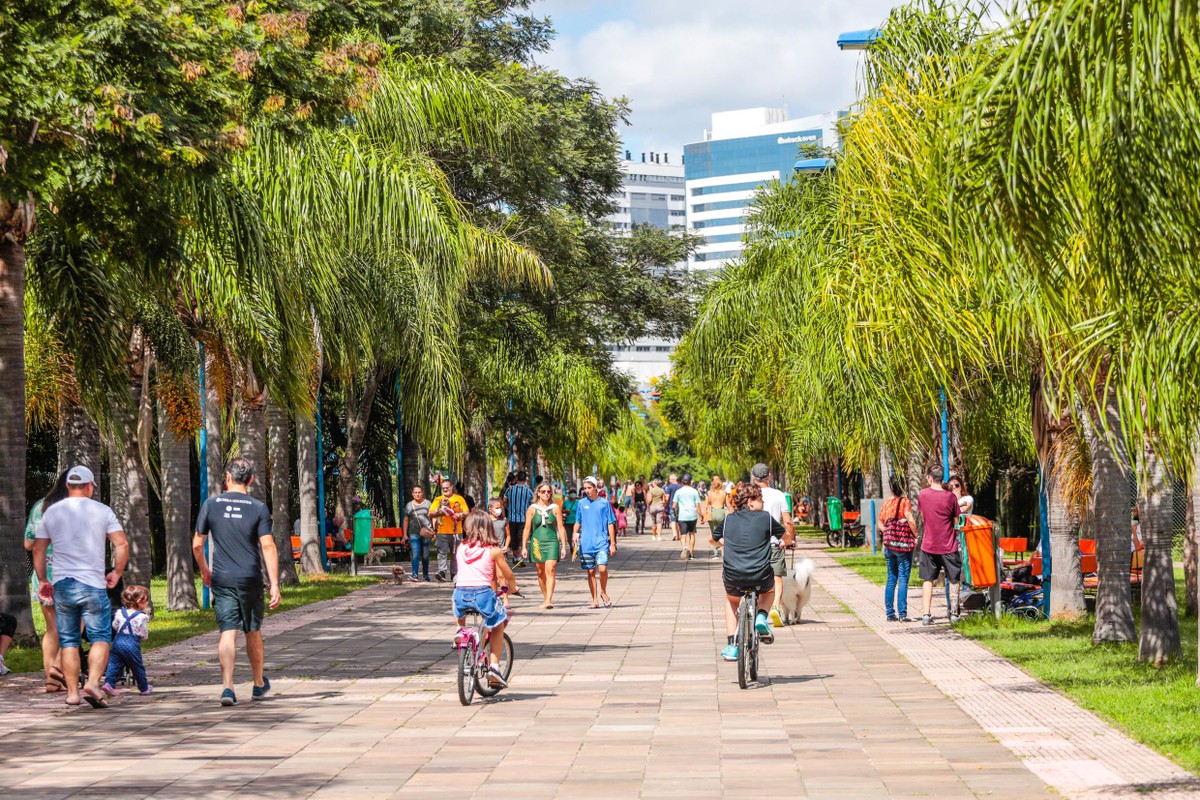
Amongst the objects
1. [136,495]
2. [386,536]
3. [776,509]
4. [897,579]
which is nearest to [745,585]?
[776,509]

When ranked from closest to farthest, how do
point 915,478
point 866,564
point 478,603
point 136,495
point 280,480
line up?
point 478,603 < point 136,495 < point 280,480 < point 915,478 < point 866,564

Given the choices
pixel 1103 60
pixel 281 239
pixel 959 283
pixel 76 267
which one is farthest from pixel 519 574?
pixel 1103 60

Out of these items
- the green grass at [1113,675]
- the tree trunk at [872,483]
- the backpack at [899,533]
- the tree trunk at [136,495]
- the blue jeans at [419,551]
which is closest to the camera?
the green grass at [1113,675]

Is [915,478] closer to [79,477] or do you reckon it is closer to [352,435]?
[352,435]

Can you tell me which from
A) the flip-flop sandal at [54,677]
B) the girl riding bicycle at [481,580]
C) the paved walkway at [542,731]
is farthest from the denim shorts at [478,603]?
the flip-flop sandal at [54,677]

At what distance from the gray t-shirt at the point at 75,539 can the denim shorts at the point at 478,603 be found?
8.80 feet

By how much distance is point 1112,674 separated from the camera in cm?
1216

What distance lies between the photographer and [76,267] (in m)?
14.6

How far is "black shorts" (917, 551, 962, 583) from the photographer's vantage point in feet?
57.5

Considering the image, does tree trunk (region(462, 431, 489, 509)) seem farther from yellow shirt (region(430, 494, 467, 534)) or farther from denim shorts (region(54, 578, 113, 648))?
denim shorts (region(54, 578, 113, 648))

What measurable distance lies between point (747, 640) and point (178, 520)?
1051 centimetres

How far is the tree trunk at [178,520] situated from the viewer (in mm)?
20094

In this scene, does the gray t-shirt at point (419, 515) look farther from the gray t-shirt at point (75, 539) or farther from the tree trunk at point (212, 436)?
the gray t-shirt at point (75, 539)

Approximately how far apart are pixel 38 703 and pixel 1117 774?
7.87 metres
